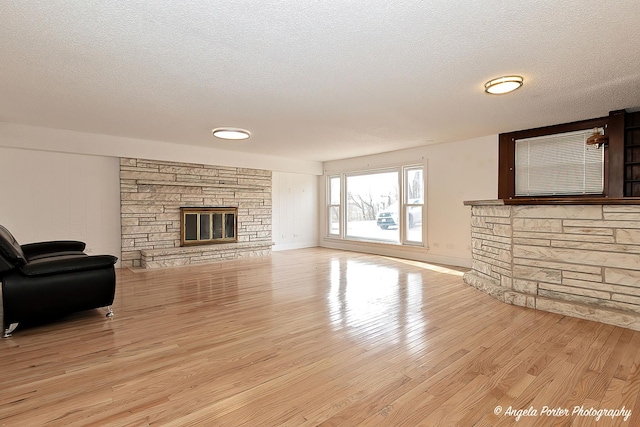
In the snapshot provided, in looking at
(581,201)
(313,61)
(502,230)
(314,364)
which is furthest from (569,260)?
(313,61)

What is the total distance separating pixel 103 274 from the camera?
127 inches

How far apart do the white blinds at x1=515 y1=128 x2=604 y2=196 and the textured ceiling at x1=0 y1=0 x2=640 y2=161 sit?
1.26ft

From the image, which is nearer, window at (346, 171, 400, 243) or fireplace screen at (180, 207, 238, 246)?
fireplace screen at (180, 207, 238, 246)

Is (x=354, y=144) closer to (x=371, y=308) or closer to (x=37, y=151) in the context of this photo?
(x=371, y=308)

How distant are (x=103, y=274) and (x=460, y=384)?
3329 mm

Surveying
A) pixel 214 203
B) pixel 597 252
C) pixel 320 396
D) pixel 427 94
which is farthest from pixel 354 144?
pixel 320 396

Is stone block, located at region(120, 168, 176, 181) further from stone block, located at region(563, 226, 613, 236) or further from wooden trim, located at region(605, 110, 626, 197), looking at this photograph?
wooden trim, located at region(605, 110, 626, 197)

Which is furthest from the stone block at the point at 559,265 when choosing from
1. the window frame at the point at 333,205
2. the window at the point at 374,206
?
the window frame at the point at 333,205

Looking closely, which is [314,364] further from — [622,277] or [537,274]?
[622,277]

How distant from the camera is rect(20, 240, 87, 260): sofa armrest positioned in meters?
3.92

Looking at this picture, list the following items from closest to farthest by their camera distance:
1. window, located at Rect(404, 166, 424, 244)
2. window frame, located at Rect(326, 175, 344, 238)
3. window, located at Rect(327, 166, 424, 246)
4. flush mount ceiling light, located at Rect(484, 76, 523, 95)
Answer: flush mount ceiling light, located at Rect(484, 76, 523, 95) < window, located at Rect(404, 166, 424, 244) < window, located at Rect(327, 166, 424, 246) < window frame, located at Rect(326, 175, 344, 238)

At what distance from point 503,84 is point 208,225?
19.6 feet

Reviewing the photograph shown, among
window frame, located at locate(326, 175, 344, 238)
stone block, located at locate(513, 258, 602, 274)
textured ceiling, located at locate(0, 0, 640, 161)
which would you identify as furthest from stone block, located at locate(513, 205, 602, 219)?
window frame, located at locate(326, 175, 344, 238)

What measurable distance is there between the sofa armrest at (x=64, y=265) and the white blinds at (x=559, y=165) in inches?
239
